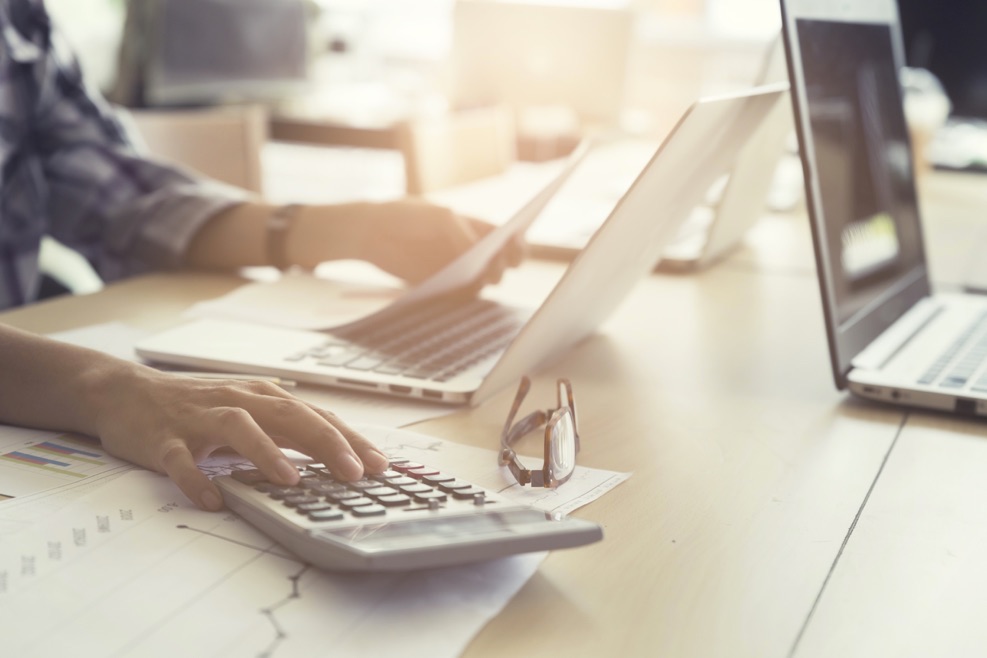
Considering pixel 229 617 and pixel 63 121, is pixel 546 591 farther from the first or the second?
pixel 63 121

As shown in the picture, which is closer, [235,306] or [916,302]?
[235,306]

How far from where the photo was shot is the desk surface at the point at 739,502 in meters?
0.46

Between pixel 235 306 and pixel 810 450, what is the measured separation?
524mm

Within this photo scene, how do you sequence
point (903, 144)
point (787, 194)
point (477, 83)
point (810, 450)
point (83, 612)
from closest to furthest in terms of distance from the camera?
point (83, 612) < point (810, 450) < point (903, 144) < point (787, 194) < point (477, 83)

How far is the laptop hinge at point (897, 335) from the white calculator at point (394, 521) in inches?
17.2

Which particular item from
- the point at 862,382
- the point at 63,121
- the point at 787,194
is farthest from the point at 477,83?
the point at 862,382

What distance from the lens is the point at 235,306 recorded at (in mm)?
930

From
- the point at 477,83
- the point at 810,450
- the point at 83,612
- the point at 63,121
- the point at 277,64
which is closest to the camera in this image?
the point at 83,612

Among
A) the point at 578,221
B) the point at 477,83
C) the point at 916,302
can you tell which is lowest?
the point at 916,302

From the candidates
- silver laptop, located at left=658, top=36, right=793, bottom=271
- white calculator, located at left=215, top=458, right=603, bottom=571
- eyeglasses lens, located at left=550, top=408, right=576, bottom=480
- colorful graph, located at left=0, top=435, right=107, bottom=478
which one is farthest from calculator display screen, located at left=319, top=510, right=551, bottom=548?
silver laptop, located at left=658, top=36, right=793, bottom=271

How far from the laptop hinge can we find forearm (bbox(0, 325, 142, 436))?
0.57 meters

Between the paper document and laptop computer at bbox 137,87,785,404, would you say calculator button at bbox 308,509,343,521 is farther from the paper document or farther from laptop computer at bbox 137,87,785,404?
laptop computer at bbox 137,87,785,404

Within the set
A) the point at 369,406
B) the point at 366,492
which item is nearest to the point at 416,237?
the point at 369,406

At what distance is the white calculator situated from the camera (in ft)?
1.50
